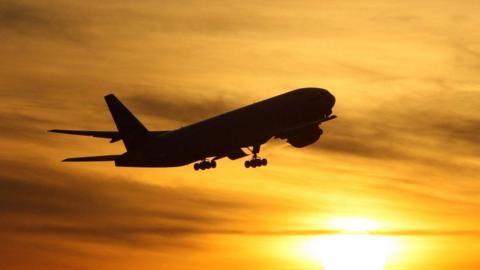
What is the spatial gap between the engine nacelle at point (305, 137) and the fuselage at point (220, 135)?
4.10 m

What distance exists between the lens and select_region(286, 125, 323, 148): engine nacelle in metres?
90.2

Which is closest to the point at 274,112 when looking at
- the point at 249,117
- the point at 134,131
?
the point at 249,117

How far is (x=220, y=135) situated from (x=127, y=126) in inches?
464

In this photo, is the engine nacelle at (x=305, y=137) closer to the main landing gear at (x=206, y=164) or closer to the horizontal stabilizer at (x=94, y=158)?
the main landing gear at (x=206, y=164)

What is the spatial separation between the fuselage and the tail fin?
1072 mm

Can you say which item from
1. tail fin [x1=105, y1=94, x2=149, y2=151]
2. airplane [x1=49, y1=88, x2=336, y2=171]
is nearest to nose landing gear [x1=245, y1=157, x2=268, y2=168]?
airplane [x1=49, y1=88, x2=336, y2=171]

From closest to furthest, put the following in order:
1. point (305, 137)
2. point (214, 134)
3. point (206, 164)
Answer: point (214, 134)
point (206, 164)
point (305, 137)

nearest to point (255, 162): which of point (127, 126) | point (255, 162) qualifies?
point (255, 162)

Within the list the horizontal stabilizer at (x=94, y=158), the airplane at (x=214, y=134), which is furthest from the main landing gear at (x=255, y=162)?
the horizontal stabilizer at (x=94, y=158)

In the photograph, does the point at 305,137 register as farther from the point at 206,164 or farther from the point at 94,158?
the point at 94,158

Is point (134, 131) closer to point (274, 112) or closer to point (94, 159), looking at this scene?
Answer: point (94, 159)

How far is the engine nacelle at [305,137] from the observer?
90.2m

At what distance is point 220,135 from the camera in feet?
268

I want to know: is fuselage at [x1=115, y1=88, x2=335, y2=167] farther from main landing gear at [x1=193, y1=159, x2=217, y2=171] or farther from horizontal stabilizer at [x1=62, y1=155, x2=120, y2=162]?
main landing gear at [x1=193, y1=159, x2=217, y2=171]
